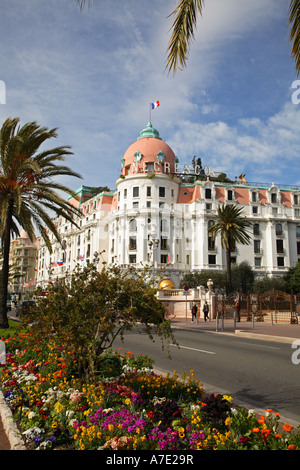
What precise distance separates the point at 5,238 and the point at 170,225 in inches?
1654

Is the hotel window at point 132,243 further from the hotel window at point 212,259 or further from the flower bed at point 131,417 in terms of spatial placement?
the flower bed at point 131,417

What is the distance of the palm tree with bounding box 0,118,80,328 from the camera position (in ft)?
46.9

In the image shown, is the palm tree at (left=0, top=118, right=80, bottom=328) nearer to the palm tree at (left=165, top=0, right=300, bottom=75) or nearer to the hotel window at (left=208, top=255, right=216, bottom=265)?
the palm tree at (left=165, top=0, right=300, bottom=75)

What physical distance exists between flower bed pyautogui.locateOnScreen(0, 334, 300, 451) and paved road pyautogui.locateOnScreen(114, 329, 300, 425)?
1258 mm

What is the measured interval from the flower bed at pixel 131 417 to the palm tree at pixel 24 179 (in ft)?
29.8

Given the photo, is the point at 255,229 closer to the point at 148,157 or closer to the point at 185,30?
the point at 148,157

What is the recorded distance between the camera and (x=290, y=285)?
50.8 m

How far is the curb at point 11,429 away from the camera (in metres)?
4.16

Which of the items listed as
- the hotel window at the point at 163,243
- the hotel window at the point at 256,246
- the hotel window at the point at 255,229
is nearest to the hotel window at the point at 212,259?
the hotel window at the point at 163,243

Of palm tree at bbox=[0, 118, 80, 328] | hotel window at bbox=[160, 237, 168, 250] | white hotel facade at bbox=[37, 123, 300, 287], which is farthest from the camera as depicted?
hotel window at bbox=[160, 237, 168, 250]

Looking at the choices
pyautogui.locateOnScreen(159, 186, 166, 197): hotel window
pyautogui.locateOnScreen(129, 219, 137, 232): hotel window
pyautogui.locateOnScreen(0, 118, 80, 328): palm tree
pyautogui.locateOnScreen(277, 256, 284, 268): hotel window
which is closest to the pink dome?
pyautogui.locateOnScreen(159, 186, 166, 197): hotel window

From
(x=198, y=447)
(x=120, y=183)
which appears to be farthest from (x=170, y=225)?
(x=198, y=447)
